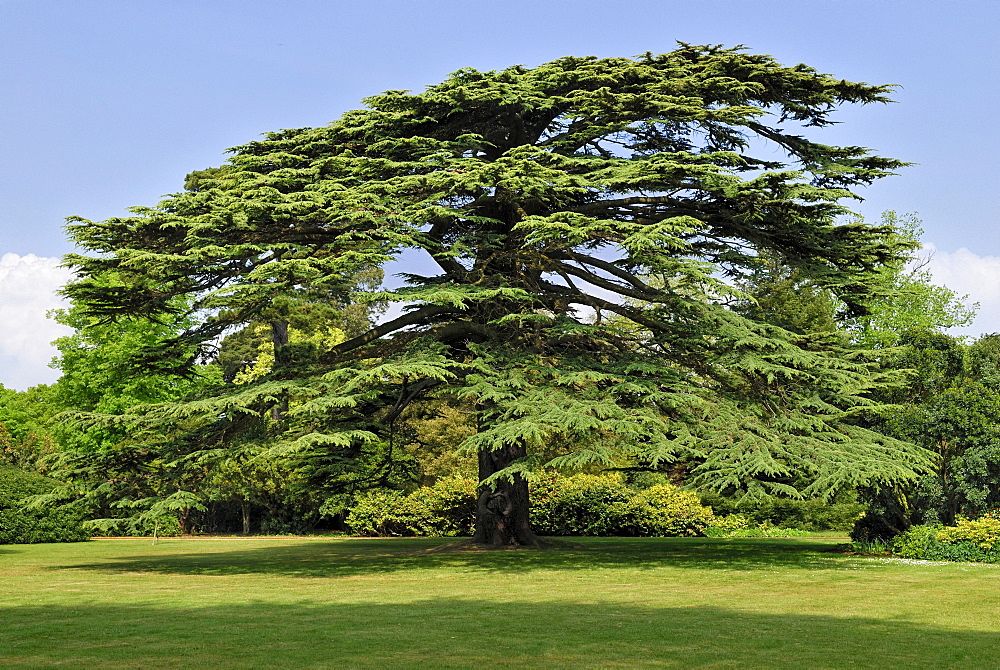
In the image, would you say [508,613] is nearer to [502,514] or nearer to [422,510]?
[502,514]

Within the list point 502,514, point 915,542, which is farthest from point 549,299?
point 915,542

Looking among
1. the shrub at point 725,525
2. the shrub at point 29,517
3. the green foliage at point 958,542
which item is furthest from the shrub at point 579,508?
the shrub at point 29,517

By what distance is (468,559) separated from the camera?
22375mm

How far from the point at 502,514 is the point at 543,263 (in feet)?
22.5

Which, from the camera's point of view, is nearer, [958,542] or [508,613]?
[508,613]

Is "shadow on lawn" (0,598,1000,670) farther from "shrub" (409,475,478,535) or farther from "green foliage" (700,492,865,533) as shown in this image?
"green foliage" (700,492,865,533)

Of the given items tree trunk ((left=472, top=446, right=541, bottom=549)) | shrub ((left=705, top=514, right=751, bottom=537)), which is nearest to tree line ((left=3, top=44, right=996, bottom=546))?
tree trunk ((left=472, top=446, right=541, bottom=549))

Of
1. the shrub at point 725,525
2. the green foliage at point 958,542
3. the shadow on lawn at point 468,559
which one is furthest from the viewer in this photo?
the shrub at point 725,525

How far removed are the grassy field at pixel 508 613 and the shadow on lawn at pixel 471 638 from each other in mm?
33

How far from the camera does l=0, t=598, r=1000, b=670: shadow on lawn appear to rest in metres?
8.94

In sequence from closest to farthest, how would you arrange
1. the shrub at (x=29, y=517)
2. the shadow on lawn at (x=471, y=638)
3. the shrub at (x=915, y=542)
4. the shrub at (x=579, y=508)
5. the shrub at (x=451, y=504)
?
the shadow on lawn at (x=471, y=638)
the shrub at (x=915, y=542)
the shrub at (x=29, y=517)
the shrub at (x=579, y=508)
the shrub at (x=451, y=504)

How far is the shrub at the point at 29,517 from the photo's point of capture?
1305 inches

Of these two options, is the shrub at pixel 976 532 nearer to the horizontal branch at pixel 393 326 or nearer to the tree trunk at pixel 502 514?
the tree trunk at pixel 502 514

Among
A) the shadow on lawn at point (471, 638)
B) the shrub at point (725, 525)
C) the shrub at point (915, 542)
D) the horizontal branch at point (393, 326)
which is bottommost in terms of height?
the shrub at point (725, 525)
